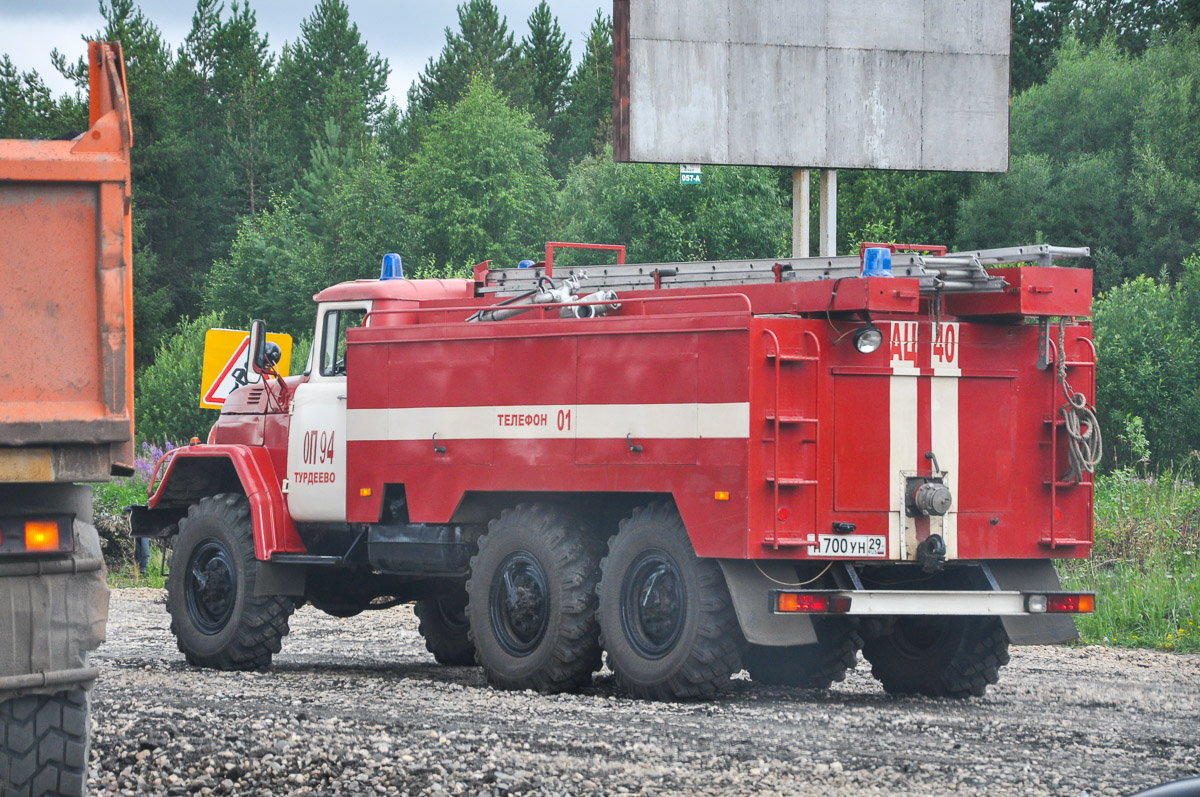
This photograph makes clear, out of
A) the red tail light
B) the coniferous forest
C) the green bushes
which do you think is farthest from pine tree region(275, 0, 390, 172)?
the red tail light

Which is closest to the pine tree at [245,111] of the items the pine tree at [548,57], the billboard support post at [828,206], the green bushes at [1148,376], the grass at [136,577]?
the pine tree at [548,57]

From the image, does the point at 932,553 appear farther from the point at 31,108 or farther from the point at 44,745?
the point at 31,108

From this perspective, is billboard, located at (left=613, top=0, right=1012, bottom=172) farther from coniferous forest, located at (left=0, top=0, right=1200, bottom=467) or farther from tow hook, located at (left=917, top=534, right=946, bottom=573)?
tow hook, located at (left=917, top=534, right=946, bottom=573)

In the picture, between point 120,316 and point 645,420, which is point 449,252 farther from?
point 120,316

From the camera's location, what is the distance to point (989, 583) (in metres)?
11.2

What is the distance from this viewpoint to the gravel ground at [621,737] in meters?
7.58

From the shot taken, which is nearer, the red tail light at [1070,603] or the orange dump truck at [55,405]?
the orange dump truck at [55,405]

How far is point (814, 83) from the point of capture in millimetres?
18875

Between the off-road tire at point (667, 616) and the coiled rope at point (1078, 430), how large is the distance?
8.34ft

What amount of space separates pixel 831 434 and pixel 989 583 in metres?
1.60

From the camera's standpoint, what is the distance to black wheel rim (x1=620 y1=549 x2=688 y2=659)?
10773mm

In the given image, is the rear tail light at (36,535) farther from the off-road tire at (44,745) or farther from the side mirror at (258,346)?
the side mirror at (258,346)

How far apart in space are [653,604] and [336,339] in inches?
161

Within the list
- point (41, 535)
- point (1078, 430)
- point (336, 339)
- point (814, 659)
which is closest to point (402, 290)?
point (336, 339)
